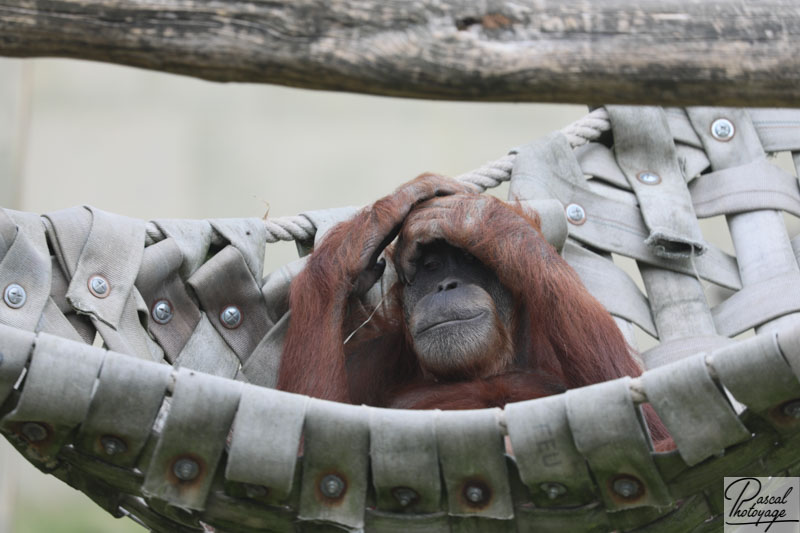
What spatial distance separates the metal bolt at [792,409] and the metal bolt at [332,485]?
0.74 meters

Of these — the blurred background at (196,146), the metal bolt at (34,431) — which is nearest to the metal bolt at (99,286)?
the metal bolt at (34,431)

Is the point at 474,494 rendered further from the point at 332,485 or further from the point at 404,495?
the point at 332,485

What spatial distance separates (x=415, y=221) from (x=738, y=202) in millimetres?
950

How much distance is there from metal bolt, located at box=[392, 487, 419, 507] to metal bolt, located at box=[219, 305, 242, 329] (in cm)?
104

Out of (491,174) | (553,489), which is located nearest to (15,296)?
(553,489)

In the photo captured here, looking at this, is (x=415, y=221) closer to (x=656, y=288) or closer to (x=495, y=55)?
(x=656, y=288)

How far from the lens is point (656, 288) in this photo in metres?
A: 3.26

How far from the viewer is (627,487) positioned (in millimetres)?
2002

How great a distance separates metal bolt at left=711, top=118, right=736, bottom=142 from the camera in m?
3.51

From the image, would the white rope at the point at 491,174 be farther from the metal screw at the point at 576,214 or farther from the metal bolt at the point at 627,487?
the metal bolt at the point at 627,487

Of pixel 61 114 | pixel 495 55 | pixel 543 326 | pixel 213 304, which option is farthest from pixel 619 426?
pixel 61 114

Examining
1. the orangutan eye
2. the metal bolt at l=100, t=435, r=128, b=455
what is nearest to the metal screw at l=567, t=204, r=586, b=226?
the orangutan eye

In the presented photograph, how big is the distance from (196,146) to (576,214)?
307 cm
